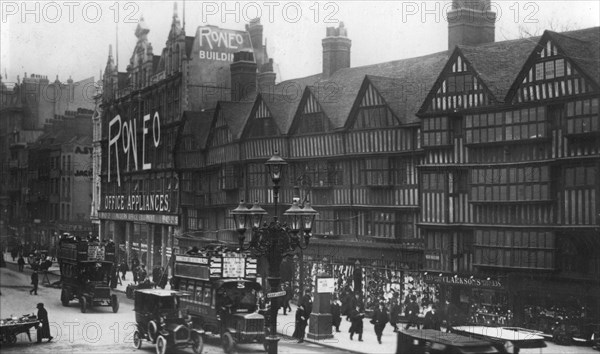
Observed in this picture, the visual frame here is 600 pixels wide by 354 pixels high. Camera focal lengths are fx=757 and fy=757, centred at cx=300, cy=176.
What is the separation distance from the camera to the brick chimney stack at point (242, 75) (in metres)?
46.0

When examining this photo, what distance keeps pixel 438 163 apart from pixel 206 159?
1877cm

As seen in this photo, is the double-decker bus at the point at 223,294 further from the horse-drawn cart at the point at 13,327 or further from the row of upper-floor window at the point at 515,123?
the row of upper-floor window at the point at 515,123

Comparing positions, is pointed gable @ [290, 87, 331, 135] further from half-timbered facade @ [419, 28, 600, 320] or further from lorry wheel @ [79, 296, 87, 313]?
lorry wheel @ [79, 296, 87, 313]

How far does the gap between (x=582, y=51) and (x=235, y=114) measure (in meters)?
21.3

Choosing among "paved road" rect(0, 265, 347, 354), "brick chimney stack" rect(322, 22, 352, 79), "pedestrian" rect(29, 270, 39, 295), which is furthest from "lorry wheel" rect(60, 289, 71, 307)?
"brick chimney stack" rect(322, 22, 352, 79)

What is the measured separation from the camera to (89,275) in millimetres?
30781

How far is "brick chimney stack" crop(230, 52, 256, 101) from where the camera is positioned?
151 feet

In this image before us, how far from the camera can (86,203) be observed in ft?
210

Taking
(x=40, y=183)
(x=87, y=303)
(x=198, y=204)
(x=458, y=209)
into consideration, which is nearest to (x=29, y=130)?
(x=40, y=183)

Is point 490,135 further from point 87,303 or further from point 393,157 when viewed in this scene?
point 87,303

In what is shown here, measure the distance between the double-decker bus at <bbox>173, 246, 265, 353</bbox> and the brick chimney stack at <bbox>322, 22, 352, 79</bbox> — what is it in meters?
18.8

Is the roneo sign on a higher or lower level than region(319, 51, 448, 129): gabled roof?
higher

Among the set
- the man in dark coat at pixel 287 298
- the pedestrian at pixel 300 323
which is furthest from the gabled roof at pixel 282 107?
the pedestrian at pixel 300 323

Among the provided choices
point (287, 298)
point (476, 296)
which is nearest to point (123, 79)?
point (287, 298)
